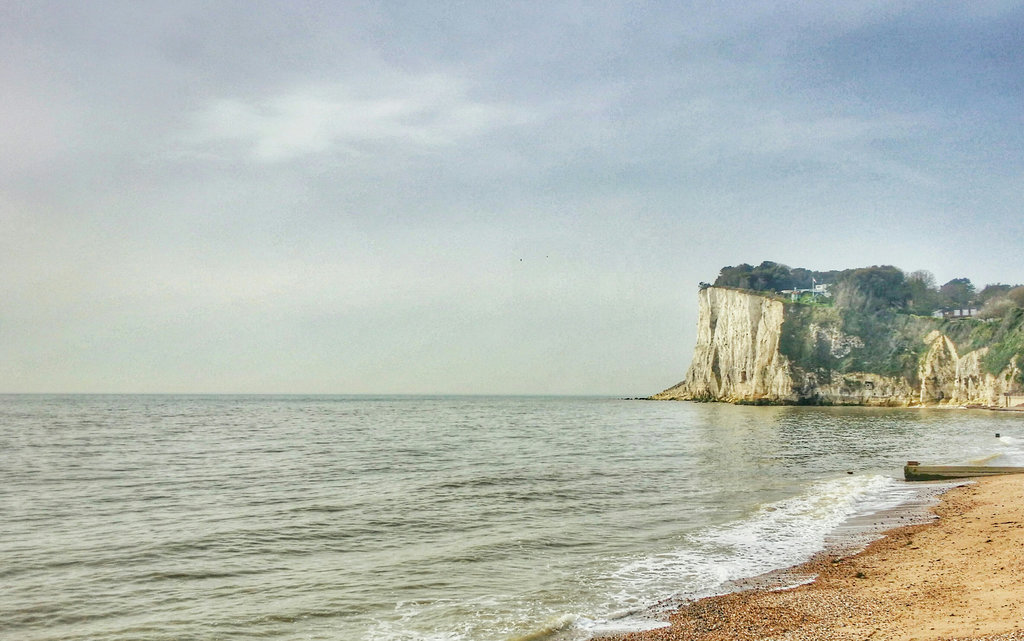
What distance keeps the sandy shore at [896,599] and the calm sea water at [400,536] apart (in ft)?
3.36

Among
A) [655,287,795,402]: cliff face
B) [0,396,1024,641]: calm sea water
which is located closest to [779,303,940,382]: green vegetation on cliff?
[655,287,795,402]: cliff face

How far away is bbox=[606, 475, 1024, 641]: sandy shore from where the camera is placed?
771 centimetres

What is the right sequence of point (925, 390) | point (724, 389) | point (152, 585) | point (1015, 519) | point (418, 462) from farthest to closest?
1. point (724, 389)
2. point (925, 390)
3. point (418, 462)
4. point (1015, 519)
5. point (152, 585)

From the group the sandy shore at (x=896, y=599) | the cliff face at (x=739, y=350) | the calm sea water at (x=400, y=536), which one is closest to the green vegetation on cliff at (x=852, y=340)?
the cliff face at (x=739, y=350)

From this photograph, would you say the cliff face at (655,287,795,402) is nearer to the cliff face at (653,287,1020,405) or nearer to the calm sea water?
the cliff face at (653,287,1020,405)

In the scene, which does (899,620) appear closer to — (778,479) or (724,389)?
(778,479)

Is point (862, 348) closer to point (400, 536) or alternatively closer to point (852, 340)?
point (852, 340)

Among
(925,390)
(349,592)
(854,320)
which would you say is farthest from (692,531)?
(854,320)

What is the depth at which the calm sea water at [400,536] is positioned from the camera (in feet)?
31.7

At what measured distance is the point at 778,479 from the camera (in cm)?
2375

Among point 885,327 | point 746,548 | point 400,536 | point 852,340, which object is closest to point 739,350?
point 852,340

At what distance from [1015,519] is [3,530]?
892 inches

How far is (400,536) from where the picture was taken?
14.5m

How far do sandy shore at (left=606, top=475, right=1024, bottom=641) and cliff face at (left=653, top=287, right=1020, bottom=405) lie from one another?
9440cm
